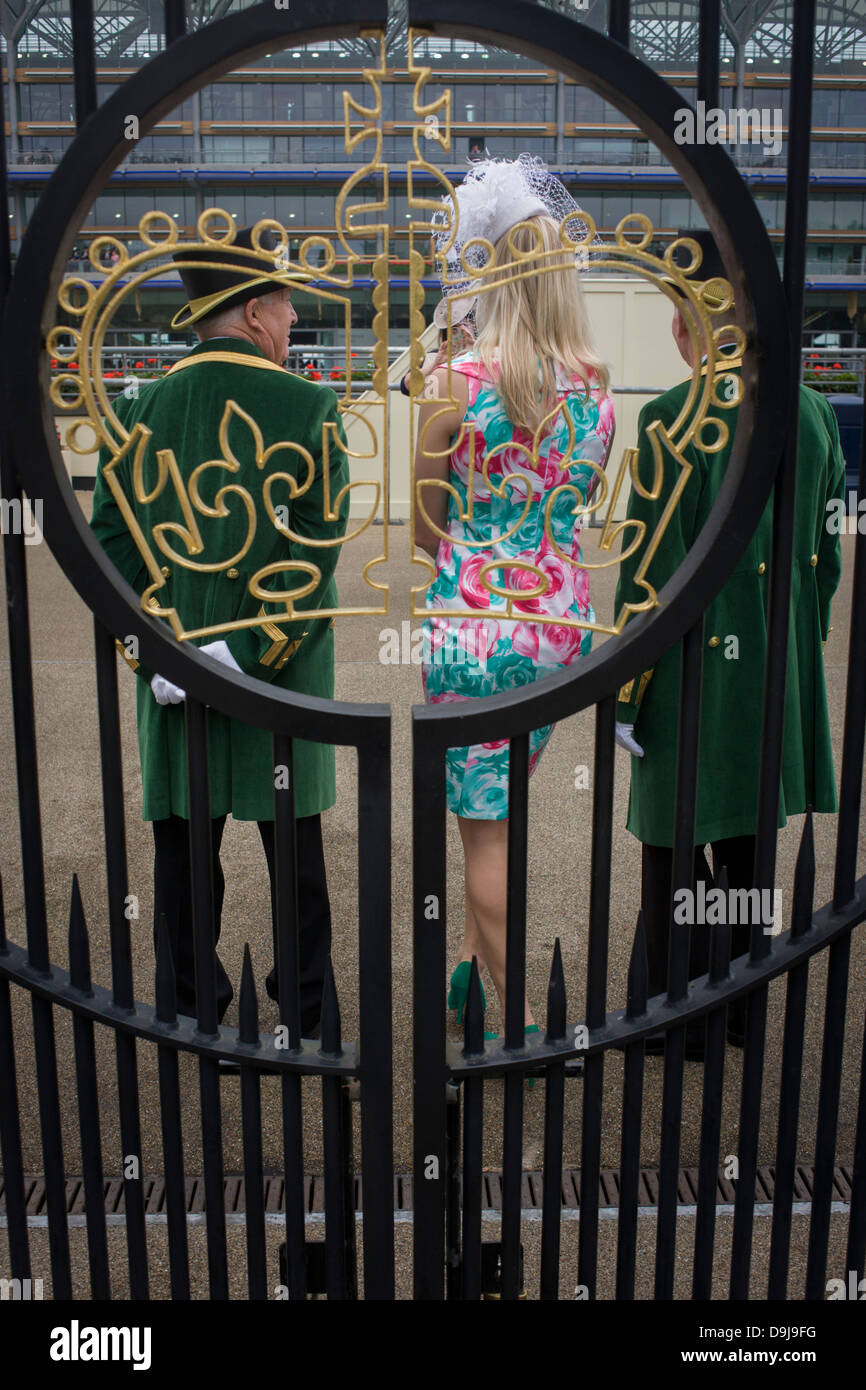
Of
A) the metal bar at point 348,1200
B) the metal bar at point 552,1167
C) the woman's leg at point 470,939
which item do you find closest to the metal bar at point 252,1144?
the metal bar at point 348,1200

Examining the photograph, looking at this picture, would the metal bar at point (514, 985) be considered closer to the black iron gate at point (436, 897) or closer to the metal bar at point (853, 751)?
the black iron gate at point (436, 897)

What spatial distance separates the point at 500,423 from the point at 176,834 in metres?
1.16

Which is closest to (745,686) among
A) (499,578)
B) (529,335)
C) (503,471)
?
(499,578)

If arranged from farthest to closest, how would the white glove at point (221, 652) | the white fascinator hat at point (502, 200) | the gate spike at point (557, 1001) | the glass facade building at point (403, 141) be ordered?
the glass facade building at point (403, 141), the white glove at point (221, 652), the white fascinator hat at point (502, 200), the gate spike at point (557, 1001)

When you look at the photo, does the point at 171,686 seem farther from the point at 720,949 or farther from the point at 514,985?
the point at 720,949

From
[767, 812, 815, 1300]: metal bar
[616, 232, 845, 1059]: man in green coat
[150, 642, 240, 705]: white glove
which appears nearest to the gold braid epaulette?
[616, 232, 845, 1059]: man in green coat

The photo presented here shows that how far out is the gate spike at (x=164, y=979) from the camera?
1.68 m

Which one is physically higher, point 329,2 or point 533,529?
point 329,2

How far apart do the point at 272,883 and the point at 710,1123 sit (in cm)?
117

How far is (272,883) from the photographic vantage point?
2.64 meters

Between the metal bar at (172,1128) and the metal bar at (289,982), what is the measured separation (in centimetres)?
15

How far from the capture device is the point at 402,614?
7.51 meters
